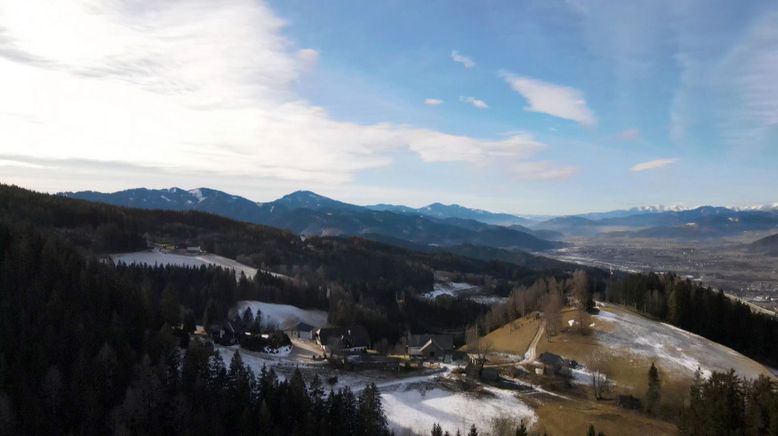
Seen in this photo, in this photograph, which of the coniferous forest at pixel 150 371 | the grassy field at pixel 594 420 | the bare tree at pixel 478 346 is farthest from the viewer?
the bare tree at pixel 478 346

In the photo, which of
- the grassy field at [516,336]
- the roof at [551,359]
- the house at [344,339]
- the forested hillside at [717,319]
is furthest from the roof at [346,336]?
the forested hillside at [717,319]

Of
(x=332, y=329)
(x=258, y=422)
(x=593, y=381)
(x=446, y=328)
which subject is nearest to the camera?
(x=258, y=422)

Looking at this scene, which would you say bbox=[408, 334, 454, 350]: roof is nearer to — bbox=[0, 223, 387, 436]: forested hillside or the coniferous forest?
the coniferous forest

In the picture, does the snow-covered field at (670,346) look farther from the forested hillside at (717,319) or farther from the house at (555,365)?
the house at (555,365)

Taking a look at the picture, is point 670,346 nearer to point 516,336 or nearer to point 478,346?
point 516,336

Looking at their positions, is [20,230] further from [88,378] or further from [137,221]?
[137,221]

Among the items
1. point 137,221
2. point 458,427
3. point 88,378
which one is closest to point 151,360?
point 88,378

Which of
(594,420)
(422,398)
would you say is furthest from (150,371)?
(594,420)
